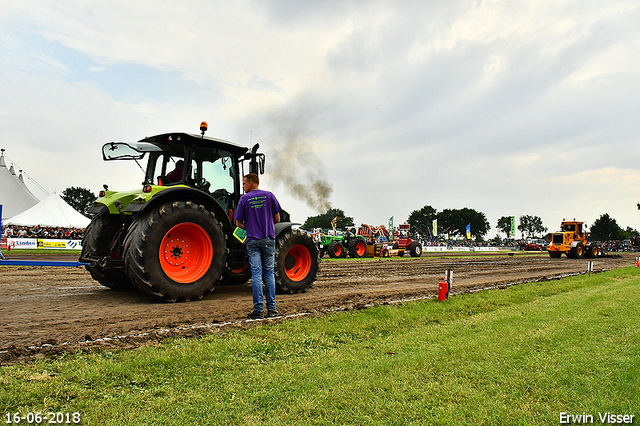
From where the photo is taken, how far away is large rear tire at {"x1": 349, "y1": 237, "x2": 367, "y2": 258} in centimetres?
2597

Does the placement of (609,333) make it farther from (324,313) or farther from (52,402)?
A: (52,402)

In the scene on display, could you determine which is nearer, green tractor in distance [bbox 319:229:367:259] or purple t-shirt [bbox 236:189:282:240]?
purple t-shirt [bbox 236:189:282:240]

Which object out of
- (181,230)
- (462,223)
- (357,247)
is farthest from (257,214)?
(462,223)

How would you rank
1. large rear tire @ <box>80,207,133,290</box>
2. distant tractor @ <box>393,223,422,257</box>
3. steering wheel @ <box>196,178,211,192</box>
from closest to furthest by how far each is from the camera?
large rear tire @ <box>80,207,133,290</box>
steering wheel @ <box>196,178,211,192</box>
distant tractor @ <box>393,223,422,257</box>

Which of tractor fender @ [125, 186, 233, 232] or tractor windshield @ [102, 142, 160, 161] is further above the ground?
tractor windshield @ [102, 142, 160, 161]

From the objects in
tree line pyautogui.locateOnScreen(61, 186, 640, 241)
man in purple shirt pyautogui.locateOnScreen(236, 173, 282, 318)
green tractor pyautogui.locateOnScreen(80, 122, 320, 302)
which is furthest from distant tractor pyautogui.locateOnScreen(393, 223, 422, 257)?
tree line pyautogui.locateOnScreen(61, 186, 640, 241)

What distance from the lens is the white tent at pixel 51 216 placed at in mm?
31172

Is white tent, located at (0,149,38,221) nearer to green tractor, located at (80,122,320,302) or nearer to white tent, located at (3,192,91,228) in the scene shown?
white tent, located at (3,192,91,228)

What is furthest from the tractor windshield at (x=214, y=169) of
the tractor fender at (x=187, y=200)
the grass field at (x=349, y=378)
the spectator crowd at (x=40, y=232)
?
the spectator crowd at (x=40, y=232)

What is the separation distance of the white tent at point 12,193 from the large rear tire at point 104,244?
40.6 meters

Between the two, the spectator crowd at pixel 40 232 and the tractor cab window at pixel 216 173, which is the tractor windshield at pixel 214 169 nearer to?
the tractor cab window at pixel 216 173

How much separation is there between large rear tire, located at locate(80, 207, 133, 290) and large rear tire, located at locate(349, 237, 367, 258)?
19416mm

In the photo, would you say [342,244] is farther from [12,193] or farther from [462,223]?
[462,223]

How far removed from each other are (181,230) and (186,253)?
0.39m
